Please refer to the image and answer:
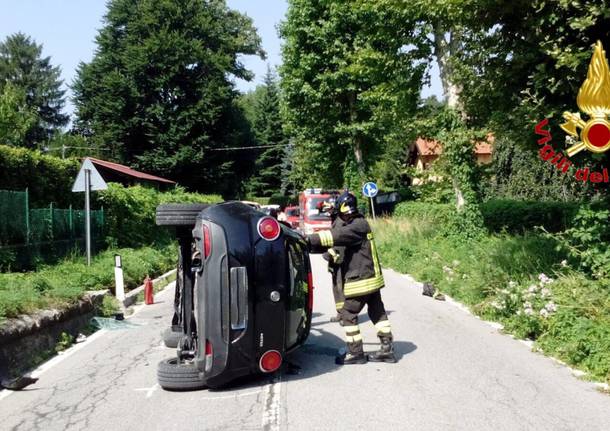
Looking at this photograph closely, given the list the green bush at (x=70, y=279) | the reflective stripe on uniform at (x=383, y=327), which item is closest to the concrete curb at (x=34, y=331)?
the green bush at (x=70, y=279)

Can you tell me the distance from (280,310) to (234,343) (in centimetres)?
56

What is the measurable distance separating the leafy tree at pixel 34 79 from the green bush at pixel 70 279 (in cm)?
6212

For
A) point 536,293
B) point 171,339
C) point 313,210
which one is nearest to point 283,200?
point 313,210

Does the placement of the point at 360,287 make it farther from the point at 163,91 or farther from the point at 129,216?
the point at 163,91

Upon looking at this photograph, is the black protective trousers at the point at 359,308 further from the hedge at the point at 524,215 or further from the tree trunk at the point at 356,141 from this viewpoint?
the tree trunk at the point at 356,141

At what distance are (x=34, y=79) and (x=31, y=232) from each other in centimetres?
6929

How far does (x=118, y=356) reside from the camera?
7.43 m

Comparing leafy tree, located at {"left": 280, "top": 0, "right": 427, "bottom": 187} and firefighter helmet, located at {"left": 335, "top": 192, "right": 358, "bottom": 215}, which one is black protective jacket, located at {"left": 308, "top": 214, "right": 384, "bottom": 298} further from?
leafy tree, located at {"left": 280, "top": 0, "right": 427, "bottom": 187}

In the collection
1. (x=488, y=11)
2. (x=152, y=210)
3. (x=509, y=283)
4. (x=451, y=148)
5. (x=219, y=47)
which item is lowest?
(x=509, y=283)

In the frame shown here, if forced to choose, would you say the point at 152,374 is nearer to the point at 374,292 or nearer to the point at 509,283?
the point at 374,292

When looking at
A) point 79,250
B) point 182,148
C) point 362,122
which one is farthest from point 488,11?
point 182,148

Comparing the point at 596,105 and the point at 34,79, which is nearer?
the point at 596,105

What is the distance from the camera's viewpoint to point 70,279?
10.4 meters

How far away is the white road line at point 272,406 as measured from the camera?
472cm
